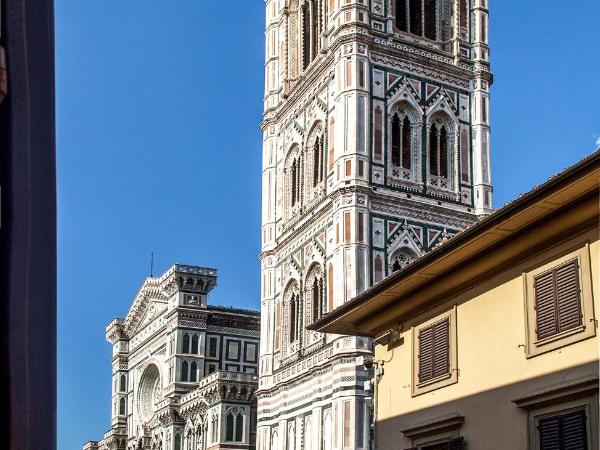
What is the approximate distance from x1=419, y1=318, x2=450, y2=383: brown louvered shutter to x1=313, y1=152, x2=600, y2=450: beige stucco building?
0.02 m

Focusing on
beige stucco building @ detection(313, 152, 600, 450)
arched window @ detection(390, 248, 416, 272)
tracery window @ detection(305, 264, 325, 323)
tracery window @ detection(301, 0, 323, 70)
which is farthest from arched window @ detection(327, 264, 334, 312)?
beige stucco building @ detection(313, 152, 600, 450)

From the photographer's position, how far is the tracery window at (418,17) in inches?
1629

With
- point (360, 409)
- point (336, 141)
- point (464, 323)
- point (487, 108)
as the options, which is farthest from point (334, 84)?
point (464, 323)

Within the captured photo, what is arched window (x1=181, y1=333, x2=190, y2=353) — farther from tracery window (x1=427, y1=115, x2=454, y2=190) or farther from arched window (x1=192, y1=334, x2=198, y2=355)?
tracery window (x1=427, y1=115, x2=454, y2=190)

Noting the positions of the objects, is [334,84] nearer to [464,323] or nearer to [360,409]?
[360,409]

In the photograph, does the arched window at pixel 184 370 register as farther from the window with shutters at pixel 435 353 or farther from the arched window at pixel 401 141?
the window with shutters at pixel 435 353

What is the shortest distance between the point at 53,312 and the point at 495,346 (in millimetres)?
12239

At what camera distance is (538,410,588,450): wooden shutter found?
12.8 meters

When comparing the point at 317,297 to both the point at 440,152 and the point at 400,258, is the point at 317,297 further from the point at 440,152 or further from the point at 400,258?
the point at 440,152

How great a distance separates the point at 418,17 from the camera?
41.9 meters

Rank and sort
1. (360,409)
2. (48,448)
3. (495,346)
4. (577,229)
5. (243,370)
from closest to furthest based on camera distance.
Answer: (48,448) → (577,229) → (495,346) → (360,409) → (243,370)

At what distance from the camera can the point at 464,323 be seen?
1623 cm

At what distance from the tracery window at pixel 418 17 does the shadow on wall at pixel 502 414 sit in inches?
1025

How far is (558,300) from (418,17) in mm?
29622
